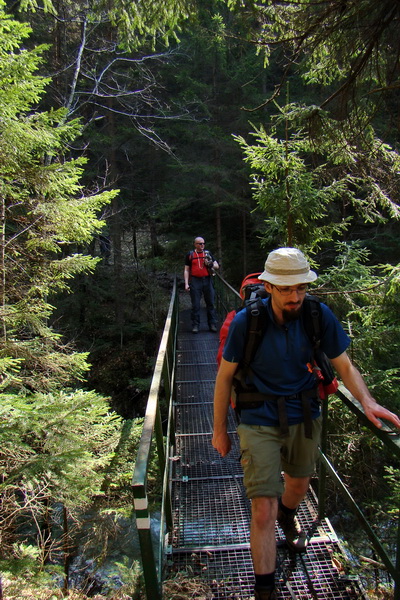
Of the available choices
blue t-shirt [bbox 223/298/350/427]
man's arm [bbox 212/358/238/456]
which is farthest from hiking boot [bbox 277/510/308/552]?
blue t-shirt [bbox 223/298/350/427]

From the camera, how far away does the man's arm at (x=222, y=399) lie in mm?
2273

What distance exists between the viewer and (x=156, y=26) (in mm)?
5012

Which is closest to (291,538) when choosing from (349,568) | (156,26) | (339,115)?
(349,568)

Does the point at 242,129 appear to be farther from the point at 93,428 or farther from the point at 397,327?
the point at 93,428

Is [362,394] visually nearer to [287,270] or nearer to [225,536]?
[287,270]

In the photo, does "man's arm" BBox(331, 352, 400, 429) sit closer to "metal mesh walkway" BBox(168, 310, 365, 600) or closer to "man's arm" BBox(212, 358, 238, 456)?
"man's arm" BBox(212, 358, 238, 456)

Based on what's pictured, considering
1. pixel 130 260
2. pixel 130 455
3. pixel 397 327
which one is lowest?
pixel 130 455

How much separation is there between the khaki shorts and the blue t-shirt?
58mm

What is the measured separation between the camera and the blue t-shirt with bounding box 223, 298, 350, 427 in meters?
2.25

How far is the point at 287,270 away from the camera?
2230 millimetres

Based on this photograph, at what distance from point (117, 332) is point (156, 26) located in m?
11.4

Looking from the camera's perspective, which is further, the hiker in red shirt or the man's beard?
the hiker in red shirt

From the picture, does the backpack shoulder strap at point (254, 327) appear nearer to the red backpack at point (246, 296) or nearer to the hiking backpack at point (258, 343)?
the hiking backpack at point (258, 343)

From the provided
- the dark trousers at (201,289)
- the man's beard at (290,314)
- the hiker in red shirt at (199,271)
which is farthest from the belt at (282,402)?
the dark trousers at (201,289)
